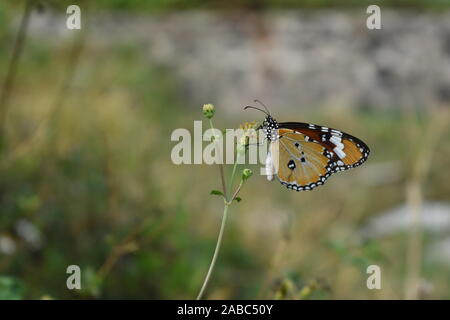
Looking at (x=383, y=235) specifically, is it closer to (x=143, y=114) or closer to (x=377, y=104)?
(x=143, y=114)

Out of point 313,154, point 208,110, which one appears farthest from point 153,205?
point 208,110

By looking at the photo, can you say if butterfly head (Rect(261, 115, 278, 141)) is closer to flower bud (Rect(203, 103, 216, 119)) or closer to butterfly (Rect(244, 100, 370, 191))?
butterfly (Rect(244, 100, 370, 191))

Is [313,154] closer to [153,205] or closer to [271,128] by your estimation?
[271,128]

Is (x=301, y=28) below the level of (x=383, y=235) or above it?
above

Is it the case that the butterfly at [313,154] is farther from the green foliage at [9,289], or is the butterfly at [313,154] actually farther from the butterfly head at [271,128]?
the green foliage at [9,289]

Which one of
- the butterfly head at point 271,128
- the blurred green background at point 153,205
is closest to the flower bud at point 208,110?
the butterfly head at point 271,128
